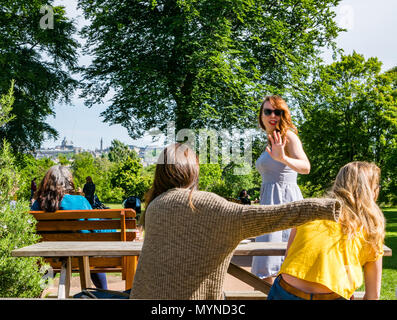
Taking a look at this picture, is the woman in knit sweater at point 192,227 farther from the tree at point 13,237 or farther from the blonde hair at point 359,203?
the tree at point 13,237

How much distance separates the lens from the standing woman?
3.64 m

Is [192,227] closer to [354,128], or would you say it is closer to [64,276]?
[64,276]

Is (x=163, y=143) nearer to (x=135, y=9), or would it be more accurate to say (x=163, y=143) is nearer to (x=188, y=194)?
(x=135, y=9)

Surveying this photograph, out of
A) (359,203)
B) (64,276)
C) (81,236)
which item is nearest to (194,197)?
(359,203)

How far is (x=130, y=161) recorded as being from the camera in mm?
31844

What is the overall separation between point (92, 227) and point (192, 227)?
2.76 meters

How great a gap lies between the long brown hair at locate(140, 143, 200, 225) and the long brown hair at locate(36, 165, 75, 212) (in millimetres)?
2631

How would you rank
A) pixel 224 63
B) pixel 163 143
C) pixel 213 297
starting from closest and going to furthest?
1. pixel 213 297
2. pixel 224 63
3. pixel 163 143

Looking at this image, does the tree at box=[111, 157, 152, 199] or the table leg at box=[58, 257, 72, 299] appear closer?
the table leg at box=[58, 257, 72, 299]

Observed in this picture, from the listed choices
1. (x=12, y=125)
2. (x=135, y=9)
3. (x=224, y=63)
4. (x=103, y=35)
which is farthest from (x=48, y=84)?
(x=224, y=63)

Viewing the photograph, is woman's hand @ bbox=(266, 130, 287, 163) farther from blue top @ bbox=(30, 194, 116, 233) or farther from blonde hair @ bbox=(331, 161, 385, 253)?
blue top @ bbox=(30, 194, 116, 233)

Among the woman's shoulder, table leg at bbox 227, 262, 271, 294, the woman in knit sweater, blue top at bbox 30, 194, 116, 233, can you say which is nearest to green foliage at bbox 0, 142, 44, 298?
blue top at bbox 30, 194, 116, 233

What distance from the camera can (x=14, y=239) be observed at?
12.9 ft

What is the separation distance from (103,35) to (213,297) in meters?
18.0
